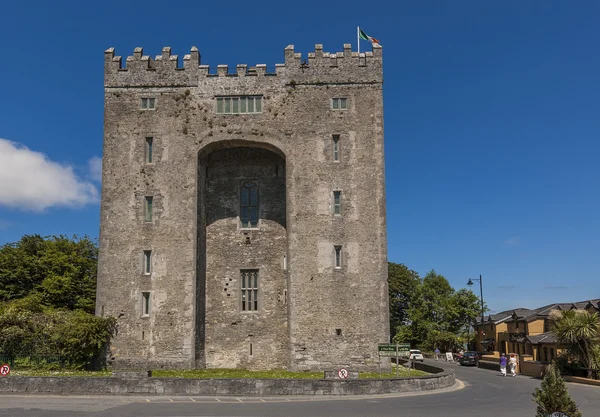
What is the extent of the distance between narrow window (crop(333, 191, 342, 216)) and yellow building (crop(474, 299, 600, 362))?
1512 cm

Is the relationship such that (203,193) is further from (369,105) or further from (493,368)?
(493,368)

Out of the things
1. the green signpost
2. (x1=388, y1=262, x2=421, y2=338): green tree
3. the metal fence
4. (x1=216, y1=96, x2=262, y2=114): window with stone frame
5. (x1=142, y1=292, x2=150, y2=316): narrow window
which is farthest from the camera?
(x1=388, y1=262, x2=421, y2=338): green tree

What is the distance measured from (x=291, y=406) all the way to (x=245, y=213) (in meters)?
17.9

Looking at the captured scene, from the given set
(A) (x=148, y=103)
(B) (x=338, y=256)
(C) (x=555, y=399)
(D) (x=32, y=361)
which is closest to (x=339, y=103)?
(B) (x=338, y=256)

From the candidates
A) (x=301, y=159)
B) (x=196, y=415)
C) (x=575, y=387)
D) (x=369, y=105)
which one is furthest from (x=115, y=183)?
(x=575, y=387)

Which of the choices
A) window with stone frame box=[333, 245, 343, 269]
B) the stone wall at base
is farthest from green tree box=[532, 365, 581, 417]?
window with stone frame box=[333, 245, 343, 269]

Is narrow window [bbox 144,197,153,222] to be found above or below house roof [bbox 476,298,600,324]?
above

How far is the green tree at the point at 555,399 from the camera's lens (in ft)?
35.8

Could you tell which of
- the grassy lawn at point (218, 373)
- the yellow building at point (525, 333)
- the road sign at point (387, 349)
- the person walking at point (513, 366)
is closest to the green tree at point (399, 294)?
the yellow building at point (525, 333)

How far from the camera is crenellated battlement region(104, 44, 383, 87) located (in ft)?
112

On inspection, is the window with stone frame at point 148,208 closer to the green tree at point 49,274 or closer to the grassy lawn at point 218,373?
the grassy lawn at point 218,373

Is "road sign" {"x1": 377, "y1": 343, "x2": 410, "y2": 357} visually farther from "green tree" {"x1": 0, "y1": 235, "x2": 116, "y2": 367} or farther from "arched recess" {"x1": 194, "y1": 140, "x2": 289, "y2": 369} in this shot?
"green tree" {"x1": 0, "y1": 235, "x2": 116, "y2": 367}

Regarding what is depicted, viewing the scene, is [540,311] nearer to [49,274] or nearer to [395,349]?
[395,349]

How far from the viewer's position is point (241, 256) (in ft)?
114
